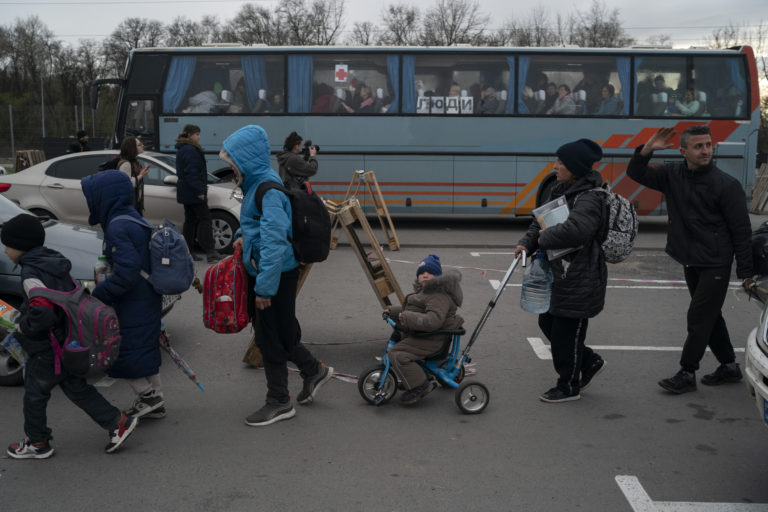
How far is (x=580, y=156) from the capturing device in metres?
4.79

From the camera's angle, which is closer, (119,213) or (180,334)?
(119,213)

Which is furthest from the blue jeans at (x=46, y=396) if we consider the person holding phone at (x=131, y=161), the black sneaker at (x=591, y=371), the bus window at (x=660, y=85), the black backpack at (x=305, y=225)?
the bus window at (x=660, y=85)

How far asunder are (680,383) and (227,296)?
3.18m

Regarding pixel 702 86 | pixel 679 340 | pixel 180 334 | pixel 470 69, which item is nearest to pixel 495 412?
pixel 679 340

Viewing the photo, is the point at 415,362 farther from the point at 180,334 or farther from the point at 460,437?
the point at 180,334

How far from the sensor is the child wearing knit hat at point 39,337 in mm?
3859

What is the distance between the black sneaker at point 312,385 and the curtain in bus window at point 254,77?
34.0 ft

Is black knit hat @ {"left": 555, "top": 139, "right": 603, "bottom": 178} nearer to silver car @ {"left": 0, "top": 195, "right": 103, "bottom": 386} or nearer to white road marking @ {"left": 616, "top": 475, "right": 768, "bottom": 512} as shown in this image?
white road marking @ {"left": 616, "top": 475, "right": 768, "bottom": 512}

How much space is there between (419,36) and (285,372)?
51.3 metres

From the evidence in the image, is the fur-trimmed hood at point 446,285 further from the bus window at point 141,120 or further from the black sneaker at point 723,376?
the bus window at point 141,120

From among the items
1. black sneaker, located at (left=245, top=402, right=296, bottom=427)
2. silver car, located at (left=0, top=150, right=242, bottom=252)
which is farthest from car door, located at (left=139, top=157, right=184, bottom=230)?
black sneaker, located at (left=245, top=402, right=296, bottom=427)

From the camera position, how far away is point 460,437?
4.51 m

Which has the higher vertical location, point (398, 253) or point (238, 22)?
point (238, 22)

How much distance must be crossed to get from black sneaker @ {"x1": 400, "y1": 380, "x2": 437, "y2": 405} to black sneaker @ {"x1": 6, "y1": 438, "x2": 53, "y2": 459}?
2148 millimetres
